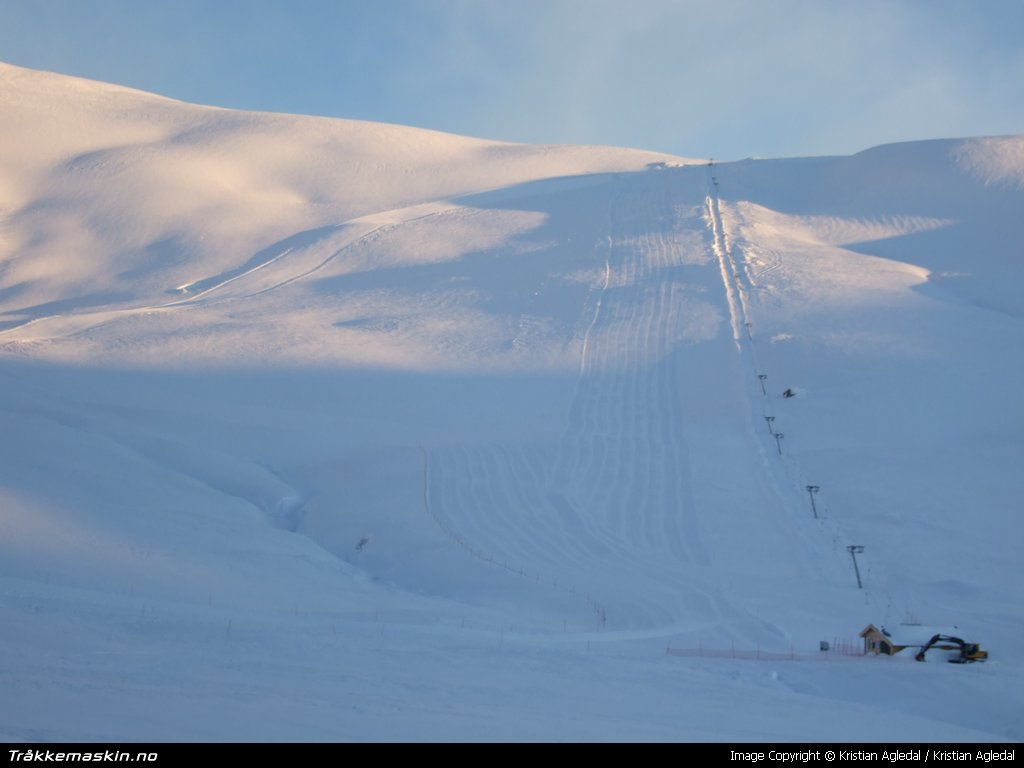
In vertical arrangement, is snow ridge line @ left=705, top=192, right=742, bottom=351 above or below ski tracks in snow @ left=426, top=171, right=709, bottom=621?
above

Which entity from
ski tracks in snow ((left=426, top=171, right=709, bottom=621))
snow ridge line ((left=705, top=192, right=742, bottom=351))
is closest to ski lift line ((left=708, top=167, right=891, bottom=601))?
snow ridge line ((left=705, top=192, right=742, bottom=351))

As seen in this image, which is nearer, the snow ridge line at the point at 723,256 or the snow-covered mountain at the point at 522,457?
the snow-covered mountain at the point at 522,457

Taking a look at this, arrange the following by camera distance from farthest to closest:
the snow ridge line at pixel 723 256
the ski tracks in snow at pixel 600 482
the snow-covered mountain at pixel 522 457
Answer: the snow ridge line at pixel 723 256 < the ski tracks in snow at pixel 600 482 < the snow-covered mountain at pixel 522 457

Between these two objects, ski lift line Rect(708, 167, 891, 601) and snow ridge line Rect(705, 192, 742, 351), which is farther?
snow ridge line Rect(705, 192, 742, 351)

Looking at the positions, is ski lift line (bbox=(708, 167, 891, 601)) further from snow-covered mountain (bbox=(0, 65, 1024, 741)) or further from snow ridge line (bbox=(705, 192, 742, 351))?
snow-covered mountain (bbox=(0, 65, 1024, 741))

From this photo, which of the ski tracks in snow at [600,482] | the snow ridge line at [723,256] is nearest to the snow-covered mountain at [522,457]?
the ski tracks in snow at [600,482]

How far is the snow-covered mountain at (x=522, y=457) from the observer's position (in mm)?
7785

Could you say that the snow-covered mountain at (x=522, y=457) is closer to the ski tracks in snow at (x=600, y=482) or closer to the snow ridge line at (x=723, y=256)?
the ski tracks in snow at (x=600, y=482)

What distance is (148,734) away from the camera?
523 cm

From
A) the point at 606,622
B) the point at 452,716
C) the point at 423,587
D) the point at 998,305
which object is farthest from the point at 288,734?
the point at 998,305

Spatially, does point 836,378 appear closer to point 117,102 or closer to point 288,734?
point 288,734

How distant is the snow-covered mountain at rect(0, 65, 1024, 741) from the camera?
7.79 metres

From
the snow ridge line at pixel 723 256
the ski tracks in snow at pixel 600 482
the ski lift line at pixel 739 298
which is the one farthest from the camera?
the snow ridge line at pixel 723 256

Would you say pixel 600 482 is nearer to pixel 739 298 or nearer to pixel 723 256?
pixel 739 298
